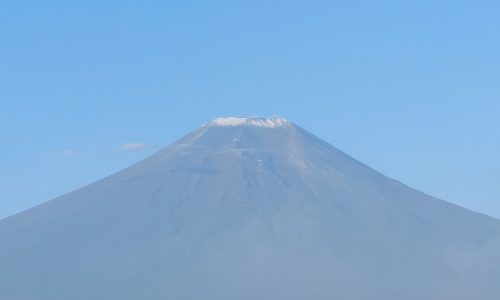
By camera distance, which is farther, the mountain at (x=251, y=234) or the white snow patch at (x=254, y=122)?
the white snow patch at (x=254, y=122)

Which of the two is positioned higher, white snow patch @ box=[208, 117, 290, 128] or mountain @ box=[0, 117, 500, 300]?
white snow patch @ box=[208, 117, 290, 128]

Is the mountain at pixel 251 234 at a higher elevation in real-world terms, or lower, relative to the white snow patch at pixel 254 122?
lower

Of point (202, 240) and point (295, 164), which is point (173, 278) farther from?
point (295, 164)

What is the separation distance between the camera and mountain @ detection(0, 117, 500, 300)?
153 feet

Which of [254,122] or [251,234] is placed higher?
[254,122]

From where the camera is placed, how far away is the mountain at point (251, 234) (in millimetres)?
46656

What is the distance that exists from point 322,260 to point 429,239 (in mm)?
5167

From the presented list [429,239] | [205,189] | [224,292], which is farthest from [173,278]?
[429,239]

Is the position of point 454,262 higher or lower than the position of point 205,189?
lower

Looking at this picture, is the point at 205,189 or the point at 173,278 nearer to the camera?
the point at 173,278

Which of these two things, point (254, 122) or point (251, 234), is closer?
point (251, 234)

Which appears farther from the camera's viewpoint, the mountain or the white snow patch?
the white snow patch

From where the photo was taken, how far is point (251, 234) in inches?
1934

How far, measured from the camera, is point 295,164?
5141cm
